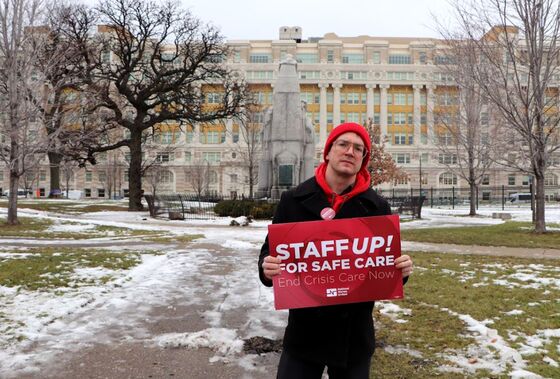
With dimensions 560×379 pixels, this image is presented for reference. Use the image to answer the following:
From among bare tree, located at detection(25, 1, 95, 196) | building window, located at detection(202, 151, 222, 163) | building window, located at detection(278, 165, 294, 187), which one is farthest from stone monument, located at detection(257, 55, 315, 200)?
building window, located at detection(202, 151, 222, 163)

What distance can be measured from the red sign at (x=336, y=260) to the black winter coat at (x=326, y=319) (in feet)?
0.25

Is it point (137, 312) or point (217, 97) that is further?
point (217, 97)

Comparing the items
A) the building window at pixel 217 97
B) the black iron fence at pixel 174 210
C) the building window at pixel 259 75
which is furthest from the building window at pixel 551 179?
the black iron fence at pixel 174 210

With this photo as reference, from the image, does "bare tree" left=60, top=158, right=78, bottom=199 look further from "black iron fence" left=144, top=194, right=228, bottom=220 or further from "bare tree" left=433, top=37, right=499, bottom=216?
"bare tree" left=433, top=37, right=499, bottom=216

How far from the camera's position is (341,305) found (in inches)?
110

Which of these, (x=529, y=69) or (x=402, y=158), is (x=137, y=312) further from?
(x=402, y=158)

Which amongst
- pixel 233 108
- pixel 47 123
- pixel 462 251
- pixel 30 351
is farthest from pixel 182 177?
pixel 30 351

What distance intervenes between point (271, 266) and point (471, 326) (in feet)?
12.9

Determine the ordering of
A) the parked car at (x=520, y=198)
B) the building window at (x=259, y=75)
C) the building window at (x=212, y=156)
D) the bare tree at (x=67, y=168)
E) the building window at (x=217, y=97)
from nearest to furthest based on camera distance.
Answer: the bare tree at (x=67, y=168)
the building window at (x=217, y=97)
the parked car at (x=520, y=198)
the building window at (x=212, y=156)
the building window at (x=259, y=75)

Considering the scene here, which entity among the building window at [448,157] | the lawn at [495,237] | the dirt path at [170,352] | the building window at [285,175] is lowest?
the dirt path at [170,352]

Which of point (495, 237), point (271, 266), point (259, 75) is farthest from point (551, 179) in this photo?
point (271, 266)

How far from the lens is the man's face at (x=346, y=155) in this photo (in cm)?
284

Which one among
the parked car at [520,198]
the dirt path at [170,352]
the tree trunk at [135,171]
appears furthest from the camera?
the parked car at [520,198]

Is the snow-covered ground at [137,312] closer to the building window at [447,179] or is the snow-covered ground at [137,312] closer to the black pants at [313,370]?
the black pants at [313,370]
